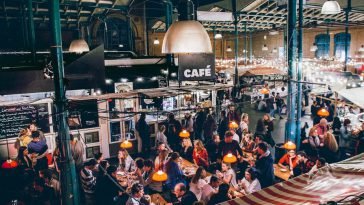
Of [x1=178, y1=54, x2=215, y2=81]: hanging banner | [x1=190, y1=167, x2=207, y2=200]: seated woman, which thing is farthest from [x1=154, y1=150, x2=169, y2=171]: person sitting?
[x1=178, y1=54, x2=215, y2=81]: hanging banner

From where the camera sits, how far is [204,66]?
6.12m

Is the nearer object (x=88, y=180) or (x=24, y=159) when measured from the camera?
(x=88, y=180)

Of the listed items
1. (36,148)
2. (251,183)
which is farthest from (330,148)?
(36,148)

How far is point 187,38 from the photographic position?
104 inches

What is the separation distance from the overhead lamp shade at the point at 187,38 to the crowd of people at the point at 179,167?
334 centimetres

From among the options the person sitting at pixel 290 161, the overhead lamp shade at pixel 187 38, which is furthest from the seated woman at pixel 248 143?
the overhead lamp shade at pixel 187 38

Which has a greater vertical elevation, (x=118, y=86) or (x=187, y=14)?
(x=187, y=14)

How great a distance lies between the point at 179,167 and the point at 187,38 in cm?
523

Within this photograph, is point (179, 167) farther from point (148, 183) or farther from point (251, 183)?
point (251, 183)

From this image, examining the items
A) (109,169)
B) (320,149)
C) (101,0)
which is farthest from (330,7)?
(101,0)

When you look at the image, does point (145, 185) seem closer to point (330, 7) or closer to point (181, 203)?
point (181, 203)

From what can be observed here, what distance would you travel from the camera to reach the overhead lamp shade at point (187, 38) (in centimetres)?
265

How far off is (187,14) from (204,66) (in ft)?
11.0

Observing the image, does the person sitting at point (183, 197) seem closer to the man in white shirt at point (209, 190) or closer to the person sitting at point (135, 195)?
the man in white shirt at point (209, 190)
